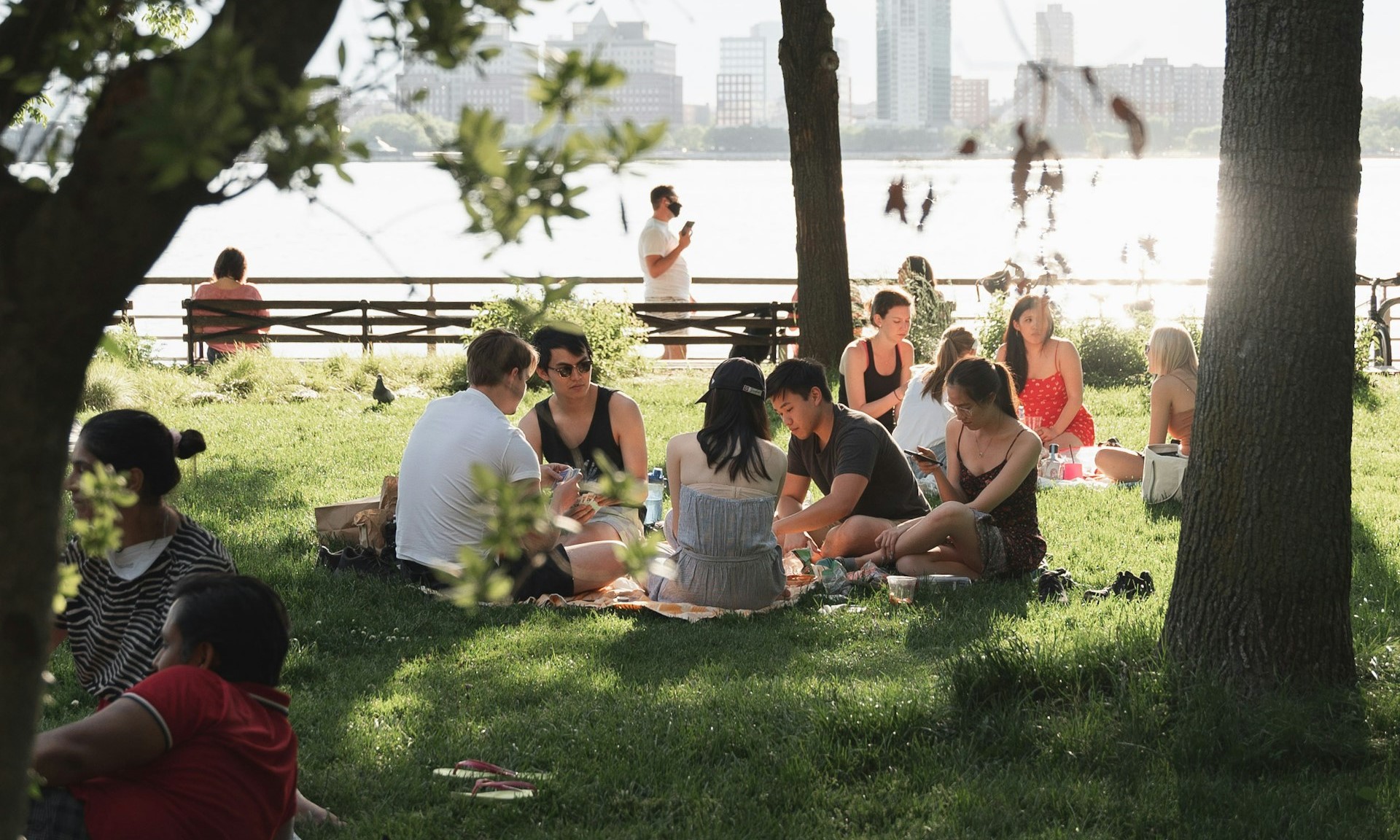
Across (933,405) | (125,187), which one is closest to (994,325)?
(933,405)

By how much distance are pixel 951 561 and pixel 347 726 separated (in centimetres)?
304

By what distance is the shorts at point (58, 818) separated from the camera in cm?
288

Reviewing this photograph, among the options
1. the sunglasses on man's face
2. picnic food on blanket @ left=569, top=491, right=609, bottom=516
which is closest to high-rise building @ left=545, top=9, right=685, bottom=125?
picnic food on blanket @ left=569, top=491, right=609, bottom=516

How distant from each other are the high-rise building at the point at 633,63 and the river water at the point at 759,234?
9cm

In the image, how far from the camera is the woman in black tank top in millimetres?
9047

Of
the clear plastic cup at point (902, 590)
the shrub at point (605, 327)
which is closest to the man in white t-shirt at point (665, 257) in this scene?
the shrub at point (605, 327)

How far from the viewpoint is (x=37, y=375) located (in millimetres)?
1545

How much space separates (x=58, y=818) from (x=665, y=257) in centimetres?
1195

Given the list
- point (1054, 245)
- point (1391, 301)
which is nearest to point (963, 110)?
point (1054, 245)

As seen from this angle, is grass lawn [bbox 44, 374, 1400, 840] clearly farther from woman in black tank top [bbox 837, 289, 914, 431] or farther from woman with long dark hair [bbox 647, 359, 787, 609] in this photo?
woman in black tank top [bbox 837, 289, 914, 431]

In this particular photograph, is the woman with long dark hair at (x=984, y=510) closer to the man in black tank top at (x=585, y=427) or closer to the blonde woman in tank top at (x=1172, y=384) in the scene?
the man in black tank top at (x=585, y=427)

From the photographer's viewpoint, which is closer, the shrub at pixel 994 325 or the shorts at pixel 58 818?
the shorts at pixel 58 818

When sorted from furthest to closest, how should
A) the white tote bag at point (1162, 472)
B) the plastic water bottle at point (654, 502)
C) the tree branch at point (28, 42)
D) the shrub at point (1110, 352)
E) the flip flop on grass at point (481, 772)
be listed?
the shrub at point (1110, 352)
the white tote bag at point (1162, 472)
the plastic water bottle at point (654, 502)
the flip flop on grass at point (481, 772)
the tree branch at point (28, 42)

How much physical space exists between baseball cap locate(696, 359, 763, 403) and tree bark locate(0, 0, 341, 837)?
445cm
